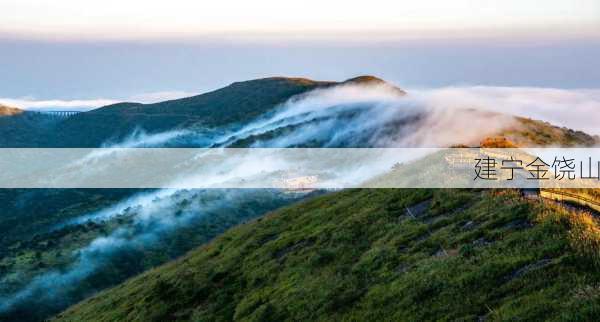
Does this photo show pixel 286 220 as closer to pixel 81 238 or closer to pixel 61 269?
pixel 61 269

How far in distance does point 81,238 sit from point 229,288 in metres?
134

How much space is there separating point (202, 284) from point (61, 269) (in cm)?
10307

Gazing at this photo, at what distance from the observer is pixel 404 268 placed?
3753 cm

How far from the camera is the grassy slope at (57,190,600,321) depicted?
93.2ft

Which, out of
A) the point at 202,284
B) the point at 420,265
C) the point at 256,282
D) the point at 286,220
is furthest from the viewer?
the point at 286,220

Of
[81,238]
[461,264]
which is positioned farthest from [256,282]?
[81,238]

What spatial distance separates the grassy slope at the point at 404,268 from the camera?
2842cm

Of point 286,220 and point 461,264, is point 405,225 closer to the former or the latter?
point 461,264

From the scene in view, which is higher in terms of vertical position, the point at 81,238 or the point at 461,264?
the point at 461,264

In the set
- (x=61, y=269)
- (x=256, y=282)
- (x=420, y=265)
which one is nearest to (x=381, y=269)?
(x=420, y=265)

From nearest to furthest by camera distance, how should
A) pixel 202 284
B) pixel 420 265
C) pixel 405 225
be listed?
1. pixel 420 265
2. pixel 405 225
3. pixel 202 284

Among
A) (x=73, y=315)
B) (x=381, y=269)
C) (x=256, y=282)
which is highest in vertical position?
(x=381, y=269)

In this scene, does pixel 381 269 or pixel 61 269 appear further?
pixel 61 269

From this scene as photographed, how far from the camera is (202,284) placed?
56.2m
